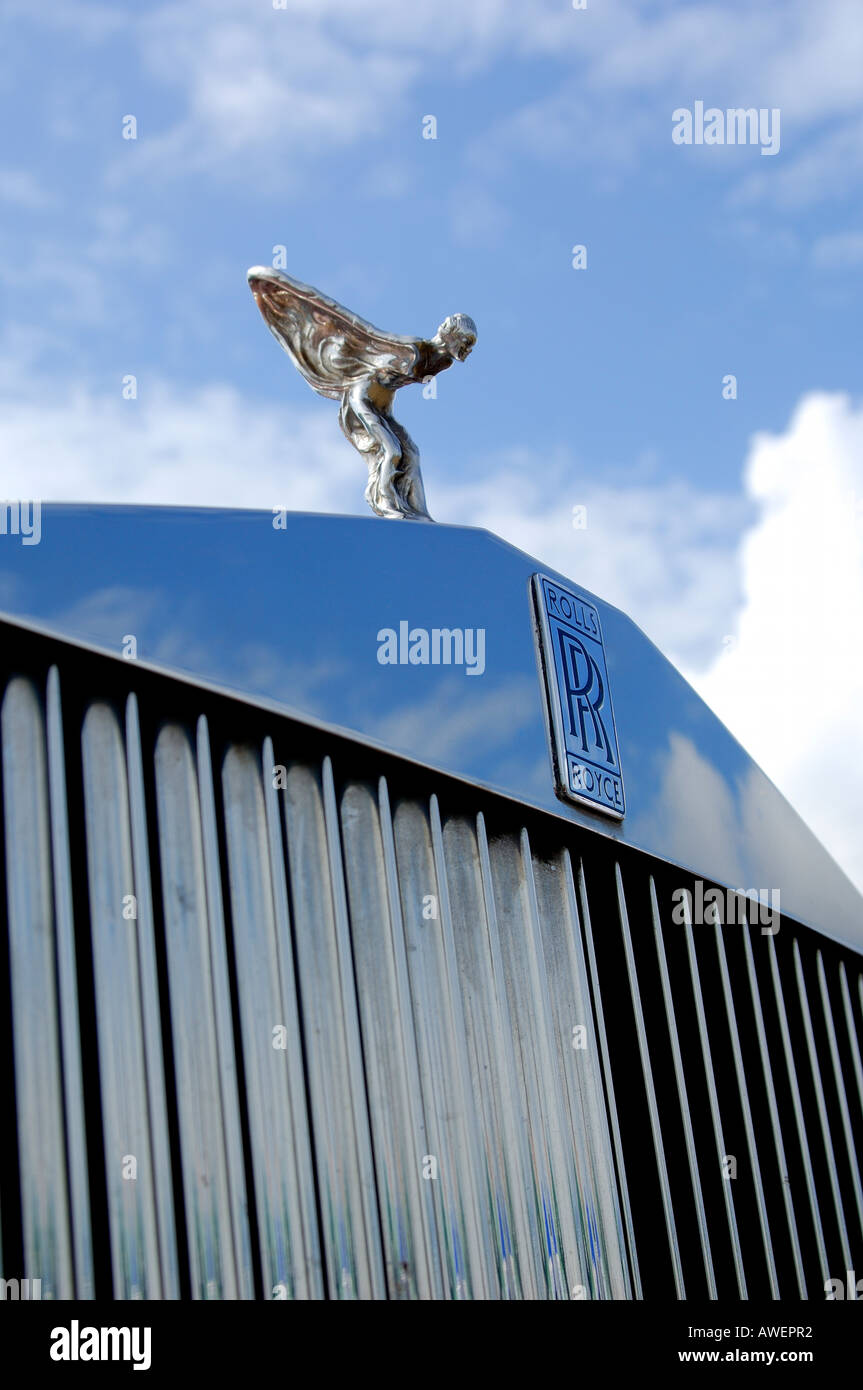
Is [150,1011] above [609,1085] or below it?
above

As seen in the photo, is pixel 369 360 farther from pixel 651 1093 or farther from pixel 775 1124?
pixel 775 1124

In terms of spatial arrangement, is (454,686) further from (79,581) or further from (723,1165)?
(723,1165)

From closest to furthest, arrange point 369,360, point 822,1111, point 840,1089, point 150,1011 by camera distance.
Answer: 1. point 150,1011
2. point 369,360
3. point 822,1111
4. point 840,1089

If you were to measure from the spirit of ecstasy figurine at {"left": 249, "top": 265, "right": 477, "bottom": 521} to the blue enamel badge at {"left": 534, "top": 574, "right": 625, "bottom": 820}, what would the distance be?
0.62m

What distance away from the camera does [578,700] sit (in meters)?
4.84

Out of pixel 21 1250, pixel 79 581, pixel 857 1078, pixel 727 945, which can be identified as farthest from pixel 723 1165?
pixel 79 581

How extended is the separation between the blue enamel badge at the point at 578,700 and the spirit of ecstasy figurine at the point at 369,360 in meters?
0.62

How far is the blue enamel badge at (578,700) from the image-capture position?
466 centimetres

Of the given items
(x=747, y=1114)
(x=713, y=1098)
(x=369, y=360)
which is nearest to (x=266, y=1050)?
(x=713, y=1098)

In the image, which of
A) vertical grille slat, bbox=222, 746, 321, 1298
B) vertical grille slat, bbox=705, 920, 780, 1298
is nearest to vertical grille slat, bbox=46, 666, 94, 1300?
vertical grille slat, bbox=222, 746, 321, 1298

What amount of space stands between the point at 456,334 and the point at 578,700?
138cm

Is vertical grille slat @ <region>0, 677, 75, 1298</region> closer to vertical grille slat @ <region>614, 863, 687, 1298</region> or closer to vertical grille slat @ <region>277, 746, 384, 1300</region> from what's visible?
vertical grille slat @ <region>277, 746, 384, 1300</region>

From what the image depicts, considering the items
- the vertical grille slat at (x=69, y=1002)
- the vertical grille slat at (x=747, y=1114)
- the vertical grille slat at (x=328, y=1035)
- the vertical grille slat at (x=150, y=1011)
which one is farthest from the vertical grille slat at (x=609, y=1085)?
the vertical grille slat at (x=69, y=1002)
